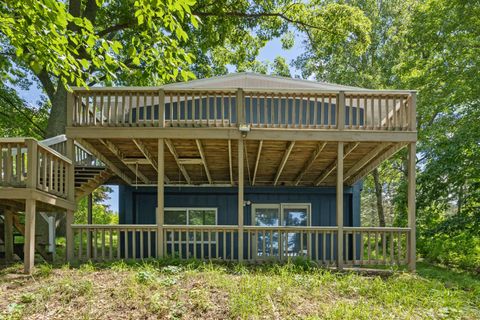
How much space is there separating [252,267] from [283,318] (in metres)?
2.60

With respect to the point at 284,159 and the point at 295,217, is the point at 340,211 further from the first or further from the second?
the point at 295,217

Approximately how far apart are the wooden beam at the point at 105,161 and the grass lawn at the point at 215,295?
2745 mm

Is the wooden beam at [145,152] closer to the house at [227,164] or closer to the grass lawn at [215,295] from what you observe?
the house at [227,164]

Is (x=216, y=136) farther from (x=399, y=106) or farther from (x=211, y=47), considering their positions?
(x=211, y=47)

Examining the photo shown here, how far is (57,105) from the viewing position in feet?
46.0

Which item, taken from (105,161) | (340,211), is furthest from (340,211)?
(105,161)

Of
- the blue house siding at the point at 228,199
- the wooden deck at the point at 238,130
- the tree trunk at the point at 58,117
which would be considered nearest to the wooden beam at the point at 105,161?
the wooden deck at the point at 238,130

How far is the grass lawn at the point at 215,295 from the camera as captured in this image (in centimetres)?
511

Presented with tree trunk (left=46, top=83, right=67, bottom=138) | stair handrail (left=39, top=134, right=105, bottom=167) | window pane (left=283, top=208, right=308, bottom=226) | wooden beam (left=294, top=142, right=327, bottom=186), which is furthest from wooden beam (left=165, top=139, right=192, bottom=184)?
tree trunk (left=46, top=83, right=67, bottom=138)

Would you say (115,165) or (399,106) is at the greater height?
(399,106)

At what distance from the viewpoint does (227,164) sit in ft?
35.1

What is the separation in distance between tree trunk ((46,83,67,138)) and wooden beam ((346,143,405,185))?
34.3 ft

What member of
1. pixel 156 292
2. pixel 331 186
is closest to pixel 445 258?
pixel 331 186

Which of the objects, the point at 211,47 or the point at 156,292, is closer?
the point at 156,292
